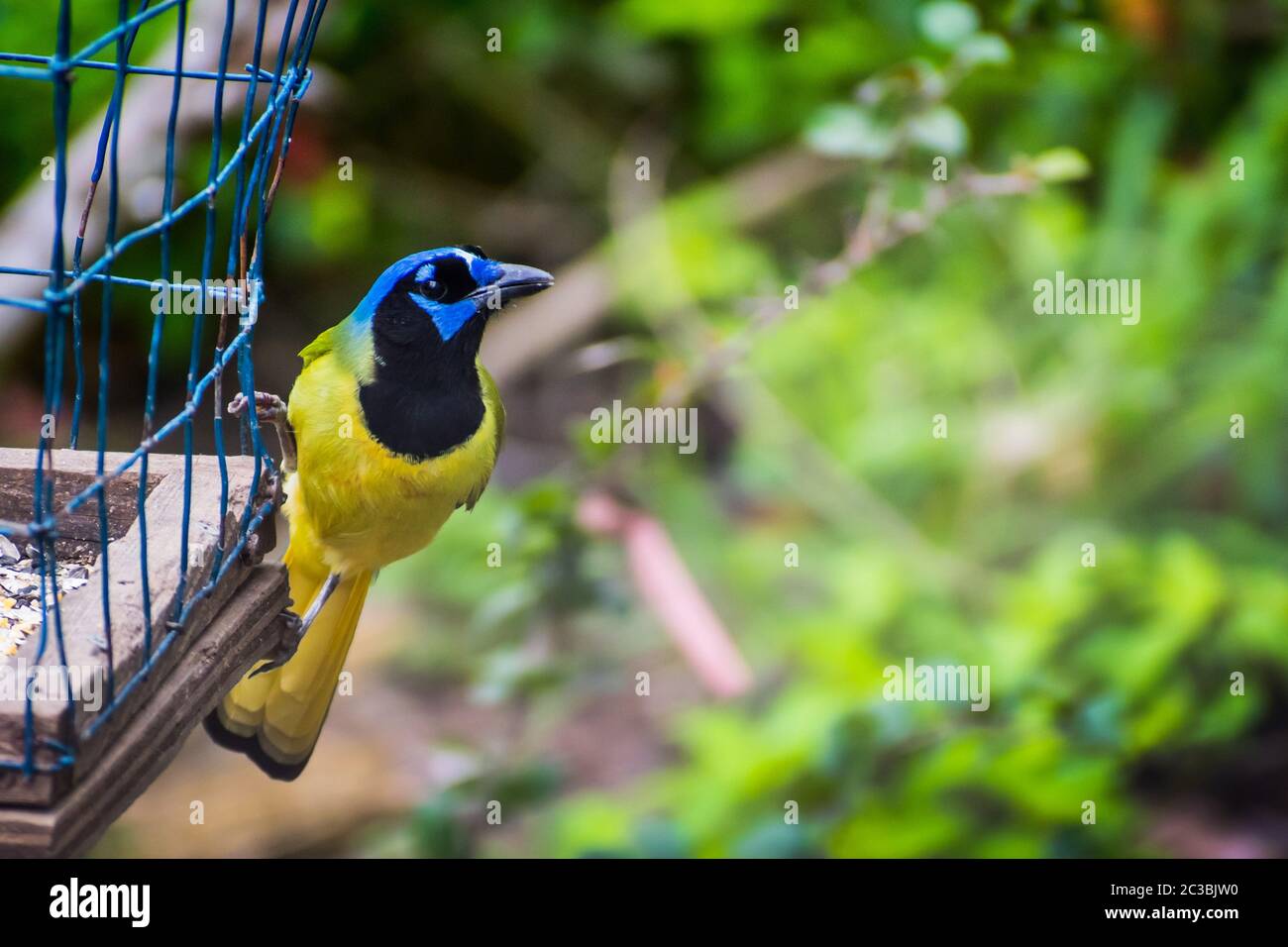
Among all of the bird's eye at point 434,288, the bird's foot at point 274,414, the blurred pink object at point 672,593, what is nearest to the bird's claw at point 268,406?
the bird's foot at point 274,414

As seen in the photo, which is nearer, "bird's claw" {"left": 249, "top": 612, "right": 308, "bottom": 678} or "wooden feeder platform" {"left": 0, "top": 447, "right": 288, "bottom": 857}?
"wooden feeder platform" {"left": 0, "top": 447, "right": 288, "bottom": 857}

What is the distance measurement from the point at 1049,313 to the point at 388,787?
2.92 meters

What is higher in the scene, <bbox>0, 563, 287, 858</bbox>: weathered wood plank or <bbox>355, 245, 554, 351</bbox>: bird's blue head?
<bbox>355, 245, 554, 351</bbox>: bird's blue head

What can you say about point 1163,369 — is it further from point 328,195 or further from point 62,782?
point 62,782

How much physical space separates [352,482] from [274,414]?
0.19 metres

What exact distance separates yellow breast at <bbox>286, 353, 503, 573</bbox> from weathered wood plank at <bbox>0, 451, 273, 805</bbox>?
159mm

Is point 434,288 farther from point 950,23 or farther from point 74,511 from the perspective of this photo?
point 950,23

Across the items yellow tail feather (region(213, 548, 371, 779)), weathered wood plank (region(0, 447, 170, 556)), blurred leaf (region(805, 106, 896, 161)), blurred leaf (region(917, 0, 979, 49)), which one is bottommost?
yellow tail feather (region(213, 548, 371, 779))

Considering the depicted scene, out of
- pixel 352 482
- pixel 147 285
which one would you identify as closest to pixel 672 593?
pixel 352 482

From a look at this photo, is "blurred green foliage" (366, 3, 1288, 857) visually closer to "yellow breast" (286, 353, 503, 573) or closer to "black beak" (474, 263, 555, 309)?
"yellow breast" (286, 353, 503, 573)

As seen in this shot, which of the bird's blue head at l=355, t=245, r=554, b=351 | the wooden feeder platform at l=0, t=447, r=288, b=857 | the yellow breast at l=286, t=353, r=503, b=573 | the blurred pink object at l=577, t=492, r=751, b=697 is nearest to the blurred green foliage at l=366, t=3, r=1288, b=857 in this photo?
the blurred pink object at l=577, t=492, r=751, b=697

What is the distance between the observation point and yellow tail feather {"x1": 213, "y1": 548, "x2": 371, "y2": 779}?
2.80 metres

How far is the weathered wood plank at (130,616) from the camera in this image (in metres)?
1.76
